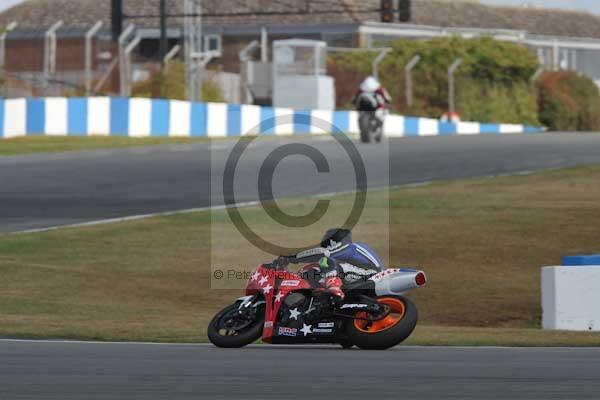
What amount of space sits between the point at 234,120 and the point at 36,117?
743 centimetres

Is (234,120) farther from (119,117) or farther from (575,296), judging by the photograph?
(575,296)

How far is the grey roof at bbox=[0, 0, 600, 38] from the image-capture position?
2847 inches

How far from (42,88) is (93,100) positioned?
27.3 feet

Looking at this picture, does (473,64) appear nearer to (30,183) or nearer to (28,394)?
(30,183)

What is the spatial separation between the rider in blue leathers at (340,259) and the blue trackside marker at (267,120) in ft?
98.7

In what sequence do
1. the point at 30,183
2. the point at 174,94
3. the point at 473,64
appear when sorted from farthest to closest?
the point at 473,64
the point at 174,94
the point at 30,183

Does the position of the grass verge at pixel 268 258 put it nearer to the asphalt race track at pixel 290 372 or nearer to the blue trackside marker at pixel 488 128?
the asphalt race track at pixel 290 372

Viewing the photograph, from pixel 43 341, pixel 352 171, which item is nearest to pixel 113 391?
pixel 43 341

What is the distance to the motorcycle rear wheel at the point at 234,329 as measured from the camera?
10117 mm

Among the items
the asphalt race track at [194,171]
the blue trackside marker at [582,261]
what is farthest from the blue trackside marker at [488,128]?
the blue trackside marker at [582,261]

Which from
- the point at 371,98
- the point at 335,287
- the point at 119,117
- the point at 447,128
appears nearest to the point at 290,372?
the point at 335,287

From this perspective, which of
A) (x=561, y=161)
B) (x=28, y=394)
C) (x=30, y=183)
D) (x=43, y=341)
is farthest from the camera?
(x=561, y=161)

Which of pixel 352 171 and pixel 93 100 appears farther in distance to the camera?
pixel 93 100

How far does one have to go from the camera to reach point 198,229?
19.9 meters
